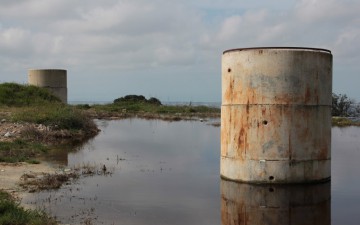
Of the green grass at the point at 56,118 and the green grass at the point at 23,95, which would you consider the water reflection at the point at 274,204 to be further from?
the green grass at the point at 23,95

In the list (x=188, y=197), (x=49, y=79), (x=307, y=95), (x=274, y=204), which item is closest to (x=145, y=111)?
(x=49, y=79)

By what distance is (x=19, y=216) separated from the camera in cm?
714

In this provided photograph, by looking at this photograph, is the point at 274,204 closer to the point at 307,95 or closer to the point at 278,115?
the point at 278,115

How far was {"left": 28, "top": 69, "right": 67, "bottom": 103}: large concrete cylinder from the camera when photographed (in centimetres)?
3219

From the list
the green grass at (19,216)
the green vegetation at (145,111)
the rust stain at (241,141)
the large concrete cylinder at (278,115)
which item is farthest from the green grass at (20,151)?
the green vegetation at (145,111)

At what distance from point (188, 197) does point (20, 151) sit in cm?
719

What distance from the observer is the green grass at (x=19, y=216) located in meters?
6.93

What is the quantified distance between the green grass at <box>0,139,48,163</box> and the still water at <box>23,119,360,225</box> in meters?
1.03

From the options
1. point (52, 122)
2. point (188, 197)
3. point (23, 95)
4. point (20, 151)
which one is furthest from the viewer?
point (23, 95)

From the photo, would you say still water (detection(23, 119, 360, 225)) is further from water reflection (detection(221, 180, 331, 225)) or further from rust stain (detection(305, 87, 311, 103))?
rust stain (detection(305, 87, 311, 103))

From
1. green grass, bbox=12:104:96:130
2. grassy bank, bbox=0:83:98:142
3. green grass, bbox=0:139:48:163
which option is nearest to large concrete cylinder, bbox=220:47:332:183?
green grass, bbox=0:139:48:163

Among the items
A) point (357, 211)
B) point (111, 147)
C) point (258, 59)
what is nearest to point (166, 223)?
point (357, 211)

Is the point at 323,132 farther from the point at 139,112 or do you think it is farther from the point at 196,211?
the point at 139,112

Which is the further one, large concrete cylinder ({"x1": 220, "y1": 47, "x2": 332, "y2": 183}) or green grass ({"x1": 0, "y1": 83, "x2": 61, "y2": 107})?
green grass ({"x1": 0, "y1": 83, "x2": 61, "y2": 107})
